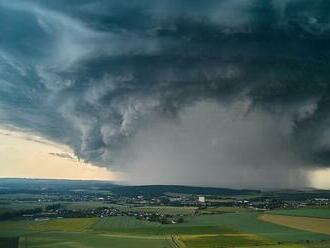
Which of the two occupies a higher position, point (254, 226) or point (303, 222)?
point (303, 222)

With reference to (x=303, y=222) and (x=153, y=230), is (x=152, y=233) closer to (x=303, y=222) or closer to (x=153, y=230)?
(x=153, y=230)

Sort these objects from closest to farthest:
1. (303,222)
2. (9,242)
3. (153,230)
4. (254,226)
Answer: (9,242) < (153,230) < (254,226) < (303,222)

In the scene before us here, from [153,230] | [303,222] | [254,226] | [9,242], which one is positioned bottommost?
[9,242]

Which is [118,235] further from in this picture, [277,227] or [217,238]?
[277,227]

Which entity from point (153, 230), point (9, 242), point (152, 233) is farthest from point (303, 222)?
point (9, 242)

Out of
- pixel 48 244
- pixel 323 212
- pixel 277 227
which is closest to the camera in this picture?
pixel 48 244

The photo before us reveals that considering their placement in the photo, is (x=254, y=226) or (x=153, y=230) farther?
(x=254, y=226)

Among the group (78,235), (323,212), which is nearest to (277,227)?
(323,212)

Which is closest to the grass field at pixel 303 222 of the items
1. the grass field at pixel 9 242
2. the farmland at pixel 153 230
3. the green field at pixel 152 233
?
the farmland at pixel 153 230
